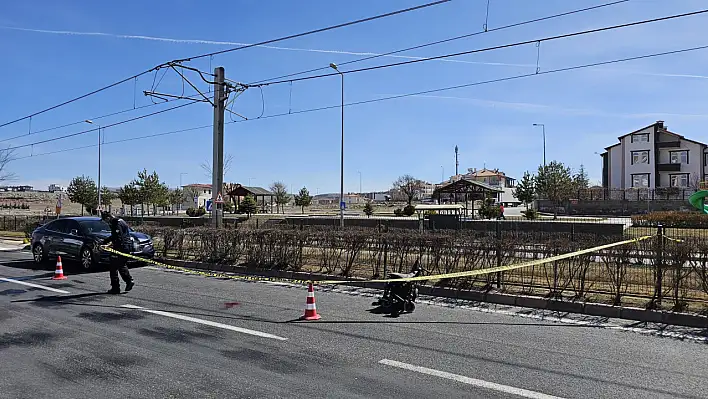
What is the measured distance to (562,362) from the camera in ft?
20.5

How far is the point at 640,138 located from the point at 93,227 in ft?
221

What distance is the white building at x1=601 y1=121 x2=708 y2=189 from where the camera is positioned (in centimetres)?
6506

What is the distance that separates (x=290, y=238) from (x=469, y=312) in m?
6.00

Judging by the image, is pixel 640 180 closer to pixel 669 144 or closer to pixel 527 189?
pixel 669 144

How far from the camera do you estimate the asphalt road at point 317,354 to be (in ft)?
17.4

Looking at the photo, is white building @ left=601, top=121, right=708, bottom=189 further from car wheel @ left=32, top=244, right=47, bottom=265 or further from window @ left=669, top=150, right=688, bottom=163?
car wheel @ left=32, top=244, right=47, bottom=265

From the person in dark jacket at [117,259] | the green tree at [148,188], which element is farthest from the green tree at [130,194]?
the person in dark jacket at [117,259]

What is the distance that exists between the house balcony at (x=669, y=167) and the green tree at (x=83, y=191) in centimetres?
6579

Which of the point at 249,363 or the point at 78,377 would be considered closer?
the point at 78,377

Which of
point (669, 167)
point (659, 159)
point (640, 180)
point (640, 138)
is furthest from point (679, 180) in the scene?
point (640, 138)

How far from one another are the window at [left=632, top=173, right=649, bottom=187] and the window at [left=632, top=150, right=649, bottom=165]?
1.67 meters

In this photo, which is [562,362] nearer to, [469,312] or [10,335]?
[469,312]

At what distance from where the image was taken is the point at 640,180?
222ft

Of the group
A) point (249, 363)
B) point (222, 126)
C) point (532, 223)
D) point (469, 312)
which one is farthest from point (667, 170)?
point (249, 363)
